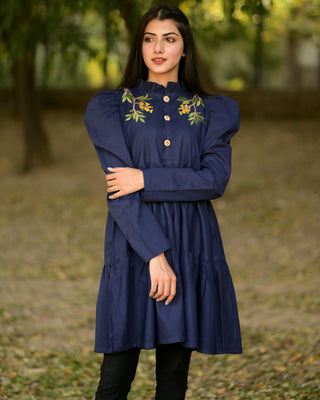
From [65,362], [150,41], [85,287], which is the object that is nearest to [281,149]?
[85,287]

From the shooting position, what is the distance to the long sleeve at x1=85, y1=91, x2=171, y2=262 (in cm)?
244

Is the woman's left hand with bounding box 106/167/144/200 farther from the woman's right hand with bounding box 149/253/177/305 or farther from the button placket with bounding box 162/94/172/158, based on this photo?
the woman's right hand with bounding box 149/253/177/305

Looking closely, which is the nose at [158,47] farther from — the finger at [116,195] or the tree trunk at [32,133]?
the tree trunk at [32,133]

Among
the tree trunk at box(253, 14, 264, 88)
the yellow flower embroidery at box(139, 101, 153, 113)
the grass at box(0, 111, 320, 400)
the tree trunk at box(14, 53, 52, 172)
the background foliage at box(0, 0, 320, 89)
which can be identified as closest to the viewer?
the yellow flower embroidery at box(139, 101, 153, 113)

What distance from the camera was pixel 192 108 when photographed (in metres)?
2.68

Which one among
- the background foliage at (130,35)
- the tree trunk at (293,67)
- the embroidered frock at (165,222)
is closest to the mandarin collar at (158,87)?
the embroidered frock at (165,222)

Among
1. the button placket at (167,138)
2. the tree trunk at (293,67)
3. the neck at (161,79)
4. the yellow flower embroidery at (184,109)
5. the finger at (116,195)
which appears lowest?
the finger at (116,195)

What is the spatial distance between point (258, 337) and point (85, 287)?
247cm

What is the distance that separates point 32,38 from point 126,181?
546 centimetres

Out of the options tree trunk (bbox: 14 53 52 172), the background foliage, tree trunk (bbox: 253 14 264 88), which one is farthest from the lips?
tree trunk (bbox: 253 14 264 88)

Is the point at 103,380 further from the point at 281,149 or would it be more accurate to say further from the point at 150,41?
the point at 281,149

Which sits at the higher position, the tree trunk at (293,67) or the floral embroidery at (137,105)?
the tree trunk at (293,67)

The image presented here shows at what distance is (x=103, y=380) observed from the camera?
101 inches

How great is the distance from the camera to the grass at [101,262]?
175 inches
